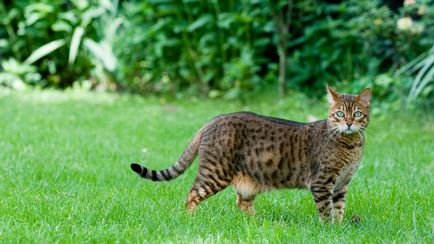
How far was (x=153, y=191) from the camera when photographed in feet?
19.6

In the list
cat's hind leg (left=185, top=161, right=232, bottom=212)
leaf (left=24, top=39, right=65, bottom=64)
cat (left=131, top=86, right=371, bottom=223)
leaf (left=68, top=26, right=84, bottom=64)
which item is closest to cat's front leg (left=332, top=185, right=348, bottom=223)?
cat (left=131, top=86, right=371, bottom=223)

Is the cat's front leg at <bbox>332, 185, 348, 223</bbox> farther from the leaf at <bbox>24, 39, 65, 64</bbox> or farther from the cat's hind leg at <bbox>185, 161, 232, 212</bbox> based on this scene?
the leaf at <bbox>24, 39, 65, 64</bbox>

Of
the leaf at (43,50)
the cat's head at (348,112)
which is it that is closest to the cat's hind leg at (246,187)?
the cat's head at (348,112)

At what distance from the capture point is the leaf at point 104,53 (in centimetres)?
1309

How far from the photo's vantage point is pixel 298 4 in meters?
11.8

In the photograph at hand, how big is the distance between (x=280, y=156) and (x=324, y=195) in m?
0.45

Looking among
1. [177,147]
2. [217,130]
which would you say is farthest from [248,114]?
[177,147]

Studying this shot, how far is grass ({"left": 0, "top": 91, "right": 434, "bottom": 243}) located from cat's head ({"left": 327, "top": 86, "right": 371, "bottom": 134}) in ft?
2.20

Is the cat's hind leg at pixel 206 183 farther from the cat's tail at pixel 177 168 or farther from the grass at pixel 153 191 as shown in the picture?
the cat's tail at pixel 177 168

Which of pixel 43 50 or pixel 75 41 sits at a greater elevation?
pixel 75 41

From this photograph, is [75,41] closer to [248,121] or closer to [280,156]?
[248,121]

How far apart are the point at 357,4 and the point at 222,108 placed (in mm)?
2582

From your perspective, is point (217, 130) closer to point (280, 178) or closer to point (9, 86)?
point (280, 178)

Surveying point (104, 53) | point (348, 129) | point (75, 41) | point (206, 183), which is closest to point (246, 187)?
point (206, 183)
